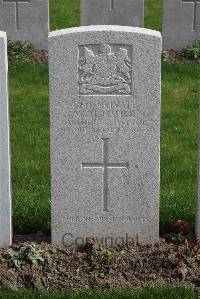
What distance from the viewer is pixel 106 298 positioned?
5.25 metres

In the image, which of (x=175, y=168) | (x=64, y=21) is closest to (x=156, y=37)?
(x=175, y=168)

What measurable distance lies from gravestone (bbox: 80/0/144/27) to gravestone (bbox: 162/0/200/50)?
427 millimetres

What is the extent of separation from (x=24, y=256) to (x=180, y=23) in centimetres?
745

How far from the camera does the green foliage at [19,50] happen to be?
11.9m

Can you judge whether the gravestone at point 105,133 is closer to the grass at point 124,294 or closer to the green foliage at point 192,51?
the grass at point 124,294

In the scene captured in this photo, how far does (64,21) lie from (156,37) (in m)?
10.1

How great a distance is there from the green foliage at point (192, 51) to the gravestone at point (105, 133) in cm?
649

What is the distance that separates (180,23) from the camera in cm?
1235

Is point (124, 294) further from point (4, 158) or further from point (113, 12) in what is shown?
point (113, 12)

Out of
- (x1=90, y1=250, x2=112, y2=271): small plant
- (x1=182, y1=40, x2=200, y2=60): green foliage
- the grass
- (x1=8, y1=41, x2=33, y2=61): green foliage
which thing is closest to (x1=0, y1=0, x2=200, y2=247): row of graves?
(x1=90, y1=250, x2=112, y2=271): small plant

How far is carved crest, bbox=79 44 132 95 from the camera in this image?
5.59 metres

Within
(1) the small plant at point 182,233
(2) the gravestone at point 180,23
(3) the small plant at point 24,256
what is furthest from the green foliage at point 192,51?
(3) the small plant at point 24,256

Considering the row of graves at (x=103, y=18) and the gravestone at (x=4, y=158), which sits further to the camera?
the row of graves at (x=103, y=18)

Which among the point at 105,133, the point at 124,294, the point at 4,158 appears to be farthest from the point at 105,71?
the point at 124,294
